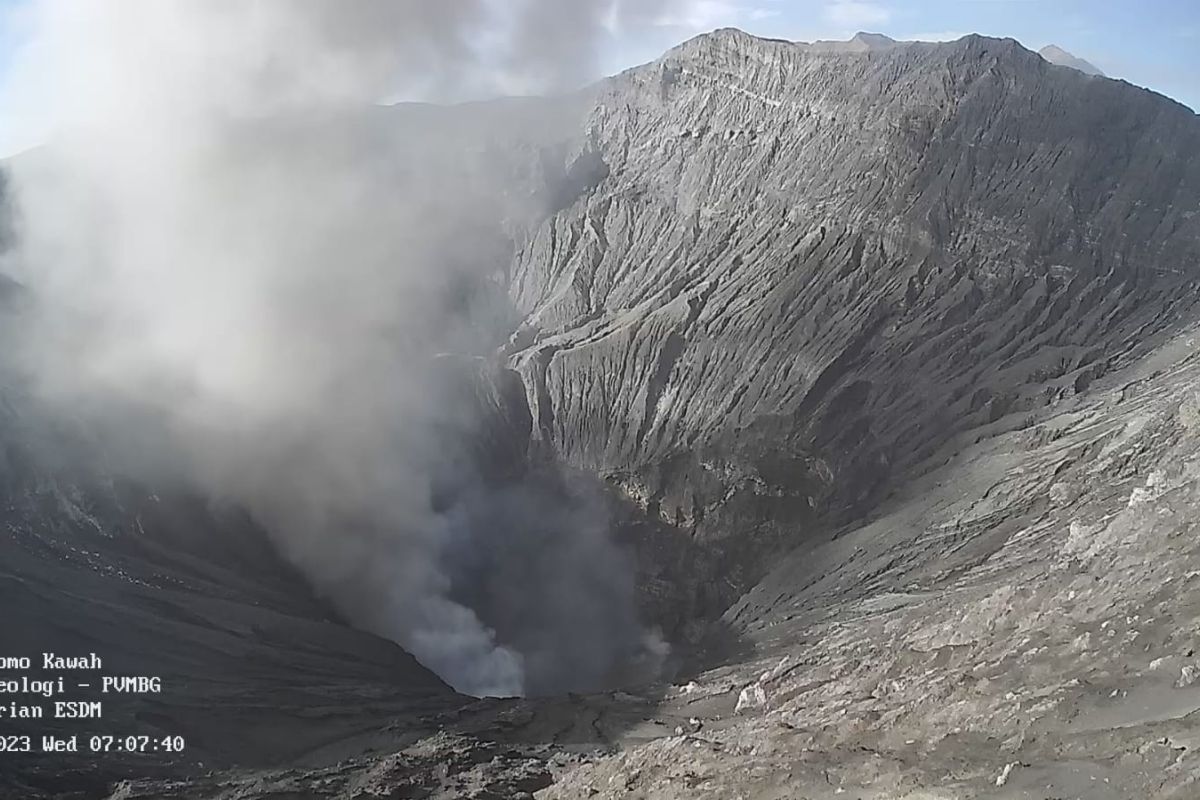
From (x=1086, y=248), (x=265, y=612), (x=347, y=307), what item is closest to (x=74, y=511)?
(x=265, y=612)

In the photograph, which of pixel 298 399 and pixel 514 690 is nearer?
pixel 514 690

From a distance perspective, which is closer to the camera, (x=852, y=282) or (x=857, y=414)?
(x=857, y=414)

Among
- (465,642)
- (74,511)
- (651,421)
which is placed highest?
(651,421)

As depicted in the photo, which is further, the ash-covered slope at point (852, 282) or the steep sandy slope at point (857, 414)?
the ash-covered slope at point (852, 282)

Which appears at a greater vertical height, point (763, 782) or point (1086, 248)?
point (1086, 248)

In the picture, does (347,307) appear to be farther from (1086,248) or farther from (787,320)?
(1086,248)

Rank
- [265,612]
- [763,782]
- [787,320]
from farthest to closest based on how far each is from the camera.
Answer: [787,320], [265,612], [763,782]

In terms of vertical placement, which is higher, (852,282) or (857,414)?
(852,282)

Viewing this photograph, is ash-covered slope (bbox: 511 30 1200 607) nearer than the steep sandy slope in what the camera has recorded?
No
